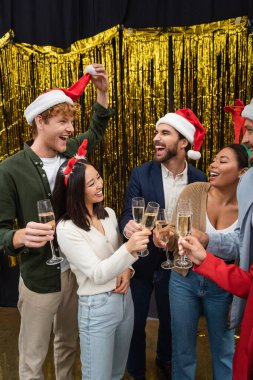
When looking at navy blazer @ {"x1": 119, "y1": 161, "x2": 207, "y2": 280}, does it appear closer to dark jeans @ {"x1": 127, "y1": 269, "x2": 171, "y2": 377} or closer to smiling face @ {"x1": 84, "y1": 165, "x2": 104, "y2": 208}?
dark jeans @ {"x1": 127, "y1": 269, "x2": 171, "y2": 377}

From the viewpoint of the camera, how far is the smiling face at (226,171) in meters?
2.23

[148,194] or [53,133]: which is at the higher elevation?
[53,133]

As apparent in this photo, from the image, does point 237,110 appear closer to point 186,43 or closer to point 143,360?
point 186,43

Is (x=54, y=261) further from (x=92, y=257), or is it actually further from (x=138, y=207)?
(x=138, y=207)

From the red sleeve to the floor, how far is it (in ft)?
4.42

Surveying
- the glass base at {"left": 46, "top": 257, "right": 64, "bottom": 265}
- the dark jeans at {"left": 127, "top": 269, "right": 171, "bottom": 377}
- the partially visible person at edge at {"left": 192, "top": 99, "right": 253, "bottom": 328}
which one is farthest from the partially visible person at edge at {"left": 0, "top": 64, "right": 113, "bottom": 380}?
the partially visible person at edge at {"left": 192, "top": 99, "right": 253, "bottom": 328}

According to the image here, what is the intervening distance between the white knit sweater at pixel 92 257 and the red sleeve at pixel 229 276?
31cm

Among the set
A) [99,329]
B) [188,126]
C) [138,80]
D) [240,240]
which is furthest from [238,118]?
[99,329]

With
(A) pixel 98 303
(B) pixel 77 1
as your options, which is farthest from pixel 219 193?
(B) pixel 77 1

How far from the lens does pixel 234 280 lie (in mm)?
1752

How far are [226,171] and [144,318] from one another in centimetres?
113

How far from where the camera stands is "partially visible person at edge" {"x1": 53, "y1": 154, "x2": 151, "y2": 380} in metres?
1.84

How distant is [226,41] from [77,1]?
4.25 feet

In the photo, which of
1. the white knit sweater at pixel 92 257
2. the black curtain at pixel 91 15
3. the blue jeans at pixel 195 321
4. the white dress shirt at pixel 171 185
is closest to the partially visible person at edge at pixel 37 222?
the white knit sweater at pixel 92 257
